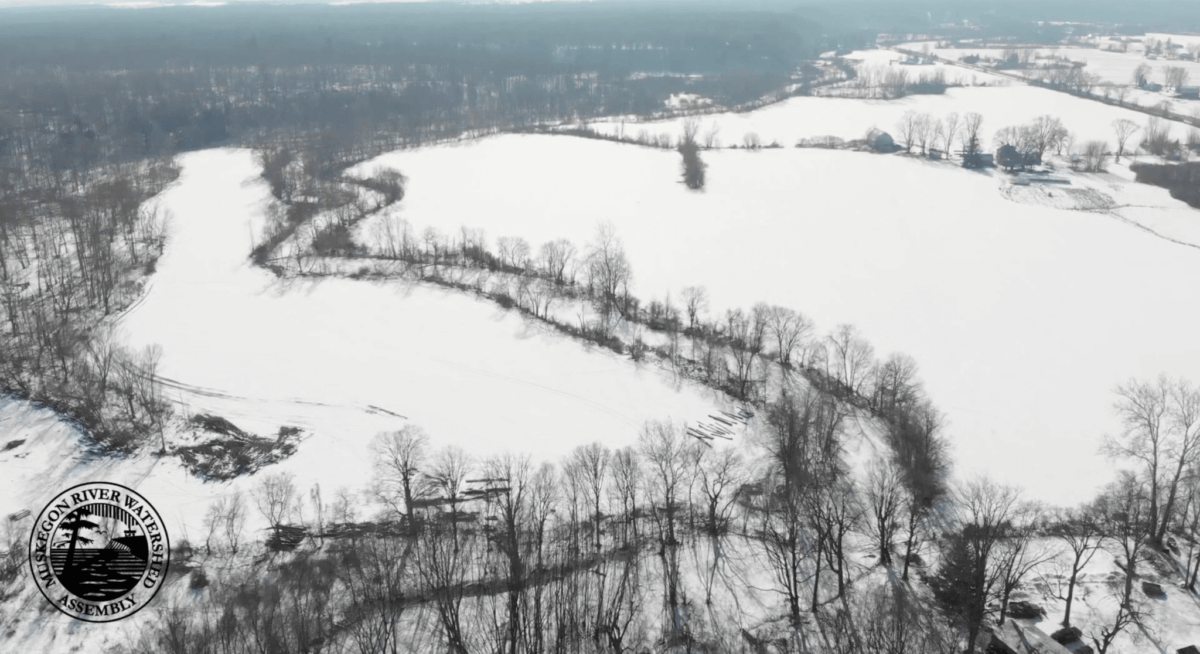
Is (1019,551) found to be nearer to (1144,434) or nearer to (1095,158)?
(1144,434)

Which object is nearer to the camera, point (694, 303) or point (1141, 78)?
point (694, 303)

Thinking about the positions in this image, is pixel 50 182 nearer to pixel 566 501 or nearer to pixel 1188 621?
pixel 566 501

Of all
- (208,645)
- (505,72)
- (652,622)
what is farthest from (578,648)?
(505,72)

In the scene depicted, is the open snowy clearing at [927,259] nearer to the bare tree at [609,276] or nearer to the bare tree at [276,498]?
the bare tree at [609,276]

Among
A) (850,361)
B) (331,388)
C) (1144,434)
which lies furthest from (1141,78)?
(331,388)

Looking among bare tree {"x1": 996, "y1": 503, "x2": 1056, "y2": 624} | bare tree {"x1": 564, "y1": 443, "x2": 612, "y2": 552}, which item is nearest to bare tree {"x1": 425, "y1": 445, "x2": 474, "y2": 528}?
bare tree {"x1": 564, "y1": 443, "x2": 612, "y2": 552}

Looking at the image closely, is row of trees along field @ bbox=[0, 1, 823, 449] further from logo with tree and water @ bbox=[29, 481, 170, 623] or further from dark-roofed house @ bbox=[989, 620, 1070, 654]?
dark-roofed house @ bbox=[989, 620, 1070, 654]

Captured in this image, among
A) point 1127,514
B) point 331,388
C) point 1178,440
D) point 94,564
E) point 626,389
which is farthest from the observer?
point 626,389
